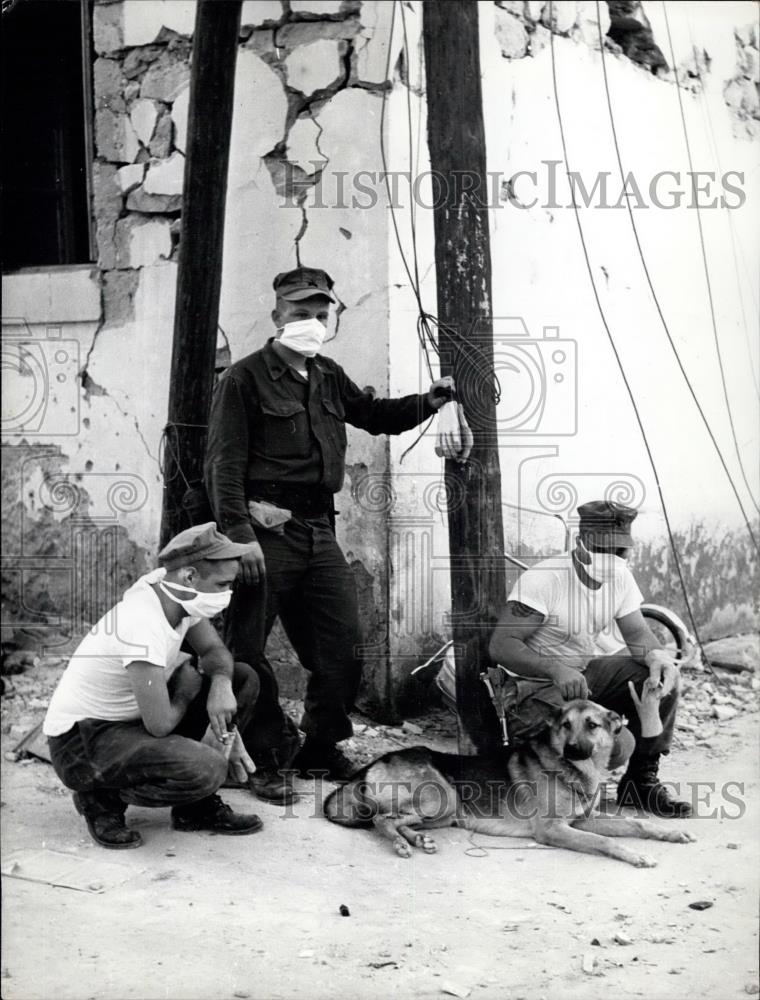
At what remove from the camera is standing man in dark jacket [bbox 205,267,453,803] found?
3846mm

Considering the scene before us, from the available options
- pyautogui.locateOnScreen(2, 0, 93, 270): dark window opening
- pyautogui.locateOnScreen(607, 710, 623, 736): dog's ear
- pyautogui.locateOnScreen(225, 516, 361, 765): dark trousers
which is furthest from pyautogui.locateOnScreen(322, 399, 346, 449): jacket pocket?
pyautogui.locateOnScreen(607, 710, 623, 736): dog's ear

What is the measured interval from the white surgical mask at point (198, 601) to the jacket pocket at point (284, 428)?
1.80 feet

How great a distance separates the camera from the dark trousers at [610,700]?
13.0 feet

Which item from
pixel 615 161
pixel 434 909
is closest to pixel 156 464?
pixel 434 909

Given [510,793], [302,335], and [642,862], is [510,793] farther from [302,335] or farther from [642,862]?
[302,335]

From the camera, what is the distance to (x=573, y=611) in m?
4.00

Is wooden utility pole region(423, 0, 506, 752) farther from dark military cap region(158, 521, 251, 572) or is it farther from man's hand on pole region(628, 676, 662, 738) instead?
dark military cap region(158, 521, 251, 572)

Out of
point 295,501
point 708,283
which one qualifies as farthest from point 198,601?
point 708,283

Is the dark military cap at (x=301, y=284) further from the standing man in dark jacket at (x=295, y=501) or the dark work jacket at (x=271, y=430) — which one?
the dark work jacket at (x=271, y=430)

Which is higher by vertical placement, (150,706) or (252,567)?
(252,567)

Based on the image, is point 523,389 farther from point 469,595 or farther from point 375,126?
point 375,126

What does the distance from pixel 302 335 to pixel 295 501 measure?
0.57m

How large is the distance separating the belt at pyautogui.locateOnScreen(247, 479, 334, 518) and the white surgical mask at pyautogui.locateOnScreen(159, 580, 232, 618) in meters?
0.40

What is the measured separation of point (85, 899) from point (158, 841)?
1.25 ft
